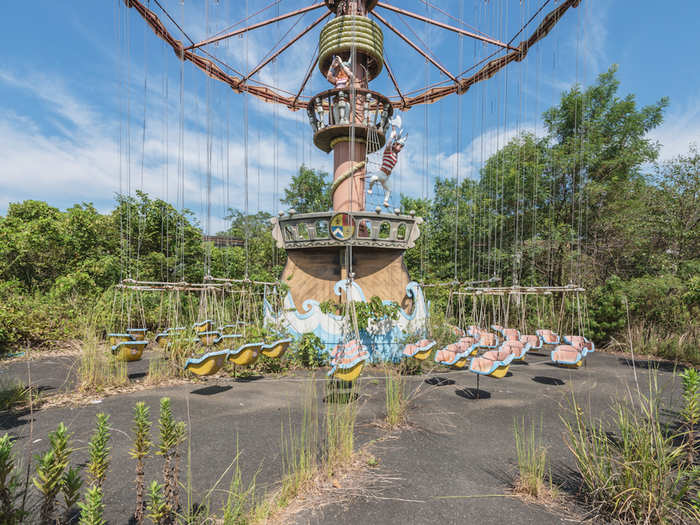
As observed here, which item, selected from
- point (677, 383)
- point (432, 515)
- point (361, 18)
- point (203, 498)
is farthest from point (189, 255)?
point (677, 383)

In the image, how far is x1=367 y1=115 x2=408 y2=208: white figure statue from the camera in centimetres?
981

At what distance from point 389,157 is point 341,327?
522 centimetres

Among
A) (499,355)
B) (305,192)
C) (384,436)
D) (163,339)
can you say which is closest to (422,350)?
(499,355)

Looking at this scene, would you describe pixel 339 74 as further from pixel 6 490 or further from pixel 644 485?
pixel 6 490

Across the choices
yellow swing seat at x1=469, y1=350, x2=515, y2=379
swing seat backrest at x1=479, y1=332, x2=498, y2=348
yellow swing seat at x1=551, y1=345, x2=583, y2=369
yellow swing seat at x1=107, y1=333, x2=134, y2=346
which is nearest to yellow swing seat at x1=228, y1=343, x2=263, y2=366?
yellow swing seat at x1=107, y1=333, x2=134, y2=346

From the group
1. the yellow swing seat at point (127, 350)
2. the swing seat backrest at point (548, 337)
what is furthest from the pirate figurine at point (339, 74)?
the swing seat backrest at point (548, 337)

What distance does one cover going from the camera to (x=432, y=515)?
2.73 metres

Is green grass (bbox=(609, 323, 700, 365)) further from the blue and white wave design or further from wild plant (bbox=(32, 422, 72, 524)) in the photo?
wild plant (bbox=(32, 422, 72, 524))

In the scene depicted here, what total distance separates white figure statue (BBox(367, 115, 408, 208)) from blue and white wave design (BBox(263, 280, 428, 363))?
131 inches

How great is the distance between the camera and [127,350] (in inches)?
281

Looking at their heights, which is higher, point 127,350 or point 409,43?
point 409,43

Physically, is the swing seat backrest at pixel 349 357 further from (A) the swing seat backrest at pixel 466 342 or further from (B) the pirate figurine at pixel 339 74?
(B) the pirate figurine at pixel 339 74

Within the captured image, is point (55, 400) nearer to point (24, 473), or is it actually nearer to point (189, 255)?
point (24, 473)

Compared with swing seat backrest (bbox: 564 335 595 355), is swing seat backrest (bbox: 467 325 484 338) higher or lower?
higher
